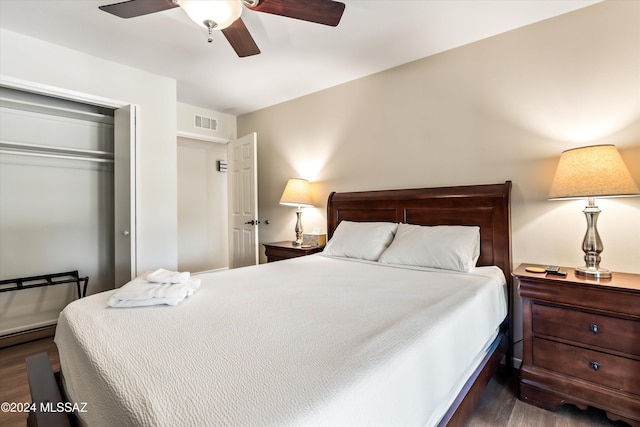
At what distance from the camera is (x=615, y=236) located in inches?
76.6

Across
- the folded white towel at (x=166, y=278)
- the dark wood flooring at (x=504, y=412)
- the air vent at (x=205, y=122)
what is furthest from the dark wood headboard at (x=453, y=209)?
the air vent at (x=205, y=122)

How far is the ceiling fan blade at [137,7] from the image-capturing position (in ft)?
5.31

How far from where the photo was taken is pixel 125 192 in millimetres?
2889

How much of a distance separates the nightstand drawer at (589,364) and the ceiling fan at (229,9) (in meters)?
2.30

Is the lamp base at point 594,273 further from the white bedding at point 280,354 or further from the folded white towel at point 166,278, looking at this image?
the folded white towel at point 166,278

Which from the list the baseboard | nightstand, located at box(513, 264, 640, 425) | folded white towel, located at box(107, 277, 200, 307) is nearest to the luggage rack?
the baseboard

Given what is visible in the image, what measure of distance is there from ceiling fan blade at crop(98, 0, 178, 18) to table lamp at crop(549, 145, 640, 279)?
7.96 ft

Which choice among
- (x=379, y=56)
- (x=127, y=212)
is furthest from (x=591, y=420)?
(x=127, y=212)

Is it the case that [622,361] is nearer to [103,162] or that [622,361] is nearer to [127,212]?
[127,212]

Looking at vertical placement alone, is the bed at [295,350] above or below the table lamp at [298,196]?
below

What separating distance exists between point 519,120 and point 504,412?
1.99m

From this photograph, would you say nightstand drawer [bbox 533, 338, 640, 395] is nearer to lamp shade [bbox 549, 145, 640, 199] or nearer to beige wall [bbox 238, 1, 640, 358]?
beige wall [bbox 238, 1, 640, 358]

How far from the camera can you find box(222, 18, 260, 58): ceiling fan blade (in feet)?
5.92

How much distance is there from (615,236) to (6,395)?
159 inches
